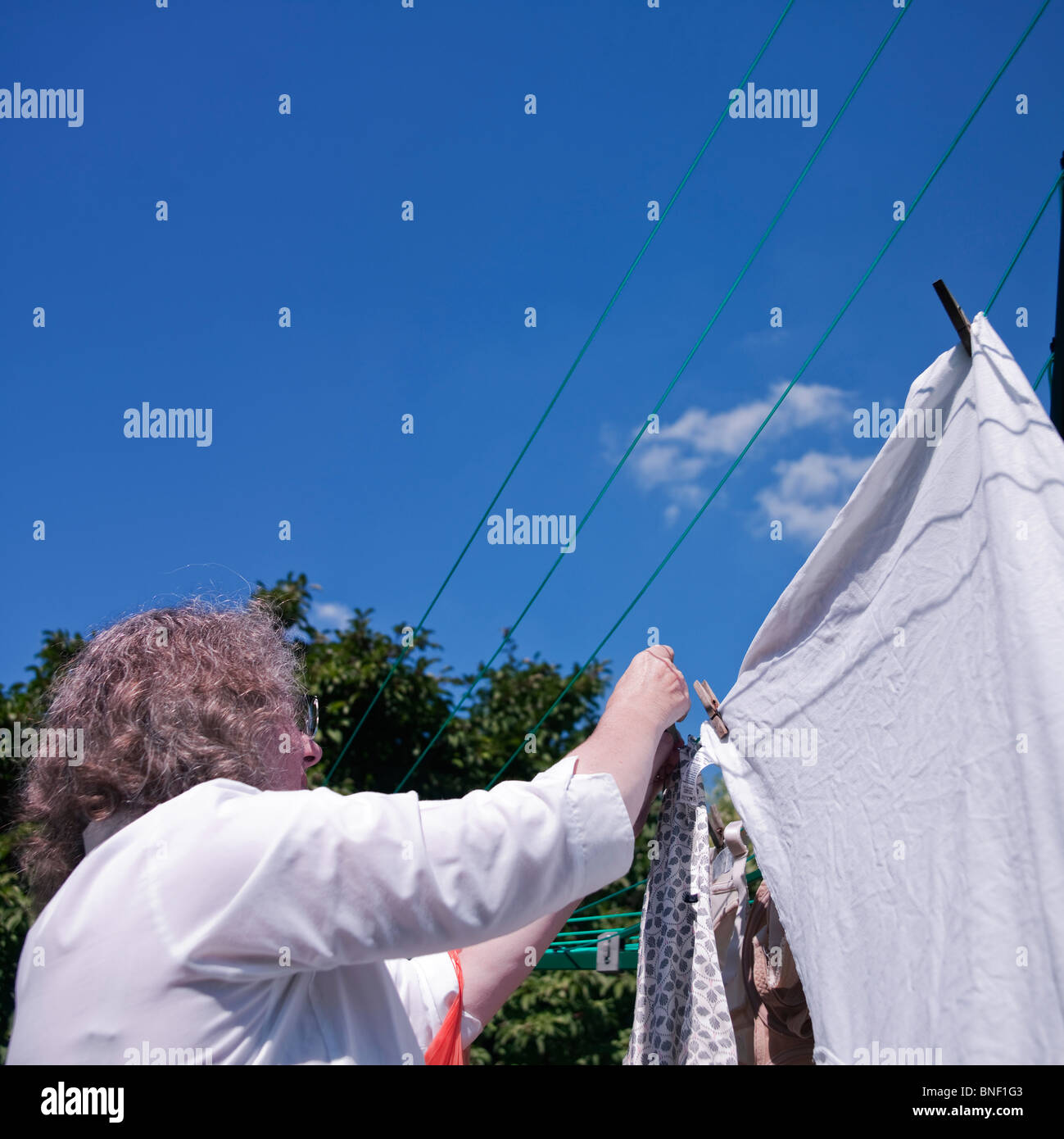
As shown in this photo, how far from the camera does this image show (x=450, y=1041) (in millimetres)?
1324

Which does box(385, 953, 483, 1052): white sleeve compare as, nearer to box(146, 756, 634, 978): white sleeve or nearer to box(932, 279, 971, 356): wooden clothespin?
box(146, 756, 634, 978): white sleeve

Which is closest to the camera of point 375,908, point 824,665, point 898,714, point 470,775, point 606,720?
point 375,908

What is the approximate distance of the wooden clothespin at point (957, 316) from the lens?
5.96 ft

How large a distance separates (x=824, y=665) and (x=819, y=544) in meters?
0.25

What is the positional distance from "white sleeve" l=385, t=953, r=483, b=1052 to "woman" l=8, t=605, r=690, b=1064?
3cm

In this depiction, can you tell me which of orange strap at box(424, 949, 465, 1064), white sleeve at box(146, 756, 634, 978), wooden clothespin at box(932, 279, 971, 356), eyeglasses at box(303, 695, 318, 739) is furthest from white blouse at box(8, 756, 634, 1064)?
wooden clothespin at box(932, 279, 971, 356)

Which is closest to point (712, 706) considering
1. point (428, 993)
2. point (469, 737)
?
point (428, 993)

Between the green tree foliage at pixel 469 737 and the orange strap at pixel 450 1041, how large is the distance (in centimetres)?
364

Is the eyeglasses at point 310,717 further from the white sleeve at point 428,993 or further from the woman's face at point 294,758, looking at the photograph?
the white sleeve at point 428,993

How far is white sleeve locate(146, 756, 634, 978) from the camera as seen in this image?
39.8 inches

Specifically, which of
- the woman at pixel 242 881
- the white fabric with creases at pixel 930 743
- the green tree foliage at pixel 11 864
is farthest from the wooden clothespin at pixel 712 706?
the green tree foliage at pixel 11 864

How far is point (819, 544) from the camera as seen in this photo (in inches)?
75.1
